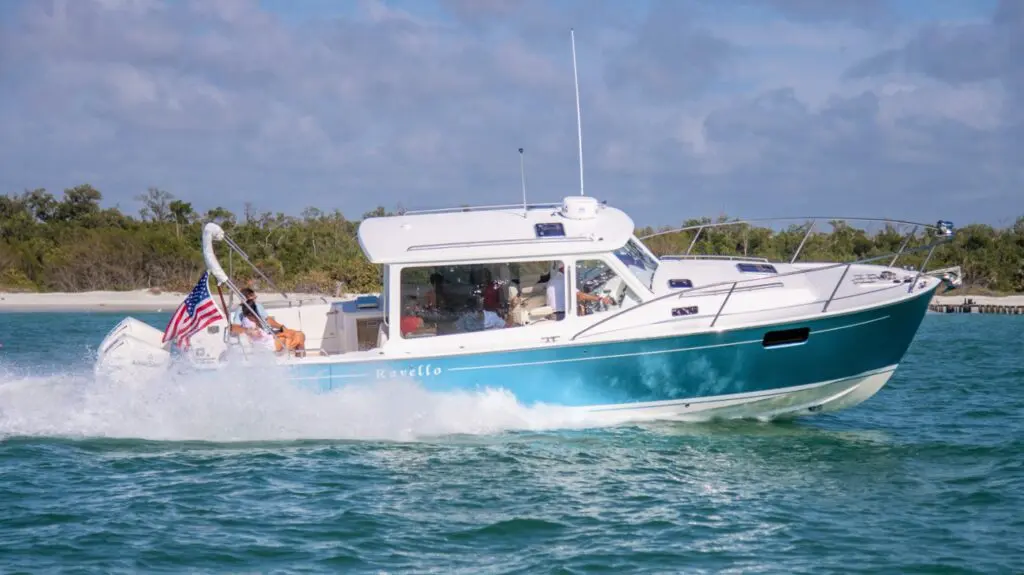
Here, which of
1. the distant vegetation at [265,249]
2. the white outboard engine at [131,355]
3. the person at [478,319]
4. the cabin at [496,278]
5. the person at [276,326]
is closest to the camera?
the cabin at [496,278]

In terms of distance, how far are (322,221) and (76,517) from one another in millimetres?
43252

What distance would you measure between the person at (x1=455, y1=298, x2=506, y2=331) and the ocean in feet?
2.40

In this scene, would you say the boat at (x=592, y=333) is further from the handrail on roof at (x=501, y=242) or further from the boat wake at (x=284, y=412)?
the boat wake at (x=284, y=412)

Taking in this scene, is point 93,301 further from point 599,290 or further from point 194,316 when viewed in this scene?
point 599,290

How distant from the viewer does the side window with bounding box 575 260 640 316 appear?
1138 cm

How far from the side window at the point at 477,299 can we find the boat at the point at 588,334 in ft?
0.04

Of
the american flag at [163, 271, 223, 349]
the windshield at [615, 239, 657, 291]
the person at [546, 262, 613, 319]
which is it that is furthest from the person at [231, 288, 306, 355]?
the windshield at [615, 239, 657, 291]

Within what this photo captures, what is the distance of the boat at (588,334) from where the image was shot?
1110 centimetres

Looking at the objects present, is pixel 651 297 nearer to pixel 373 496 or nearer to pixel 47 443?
pixel 373 496

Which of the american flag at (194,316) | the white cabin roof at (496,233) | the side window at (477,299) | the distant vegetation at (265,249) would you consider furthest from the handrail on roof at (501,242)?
the distant vegetation at (265,249)

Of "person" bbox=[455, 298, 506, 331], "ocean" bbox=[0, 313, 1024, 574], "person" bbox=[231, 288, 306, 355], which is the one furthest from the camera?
"person" bbox=[231, 288, 306, 355]

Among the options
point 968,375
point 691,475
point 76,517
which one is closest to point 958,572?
point 691,475

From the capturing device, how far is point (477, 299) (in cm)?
1134

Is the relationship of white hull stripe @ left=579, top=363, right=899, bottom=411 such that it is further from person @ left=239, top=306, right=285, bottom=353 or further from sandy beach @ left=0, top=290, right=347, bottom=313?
sandy beach @ left=0, top=290, right=347, bottom=313
